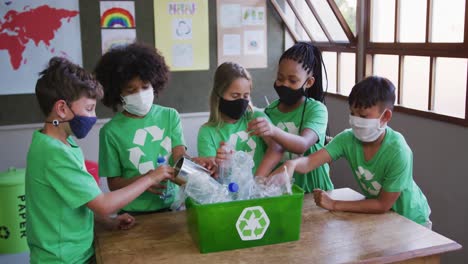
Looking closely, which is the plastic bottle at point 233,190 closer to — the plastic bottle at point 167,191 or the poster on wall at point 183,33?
the plastic bottle at point 167,191

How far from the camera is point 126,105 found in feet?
6.36

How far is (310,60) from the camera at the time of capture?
2.11m

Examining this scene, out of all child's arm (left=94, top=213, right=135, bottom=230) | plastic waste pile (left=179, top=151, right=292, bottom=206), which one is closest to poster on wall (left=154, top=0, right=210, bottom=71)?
child's arm (left=94, top=213, right=135, bottom=230)

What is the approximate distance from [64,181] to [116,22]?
10.6 feet

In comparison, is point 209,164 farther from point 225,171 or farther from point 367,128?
point 367,128

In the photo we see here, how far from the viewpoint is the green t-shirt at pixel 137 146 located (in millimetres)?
1909

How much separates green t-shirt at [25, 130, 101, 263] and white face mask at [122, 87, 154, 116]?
44 centimetres

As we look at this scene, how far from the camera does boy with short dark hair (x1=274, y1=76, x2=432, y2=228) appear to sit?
1756 millimetres

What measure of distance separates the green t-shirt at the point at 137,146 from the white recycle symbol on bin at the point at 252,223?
0.63 m

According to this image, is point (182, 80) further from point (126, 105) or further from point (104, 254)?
point (104, 254)

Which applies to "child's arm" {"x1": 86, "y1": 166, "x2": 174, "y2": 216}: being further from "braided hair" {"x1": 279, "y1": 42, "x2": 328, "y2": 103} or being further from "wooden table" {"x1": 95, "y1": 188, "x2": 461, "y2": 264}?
"braided hair" {"x1": 279, "y1": 42, "x2": 328, "y2": 103}

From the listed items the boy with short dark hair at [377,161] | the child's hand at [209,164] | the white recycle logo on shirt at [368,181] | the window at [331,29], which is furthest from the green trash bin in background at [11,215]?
the window at [331,29]

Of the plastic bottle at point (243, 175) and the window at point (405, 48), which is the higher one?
the window at point (405, 48)

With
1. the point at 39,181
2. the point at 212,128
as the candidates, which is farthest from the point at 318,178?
the point at 39,181
